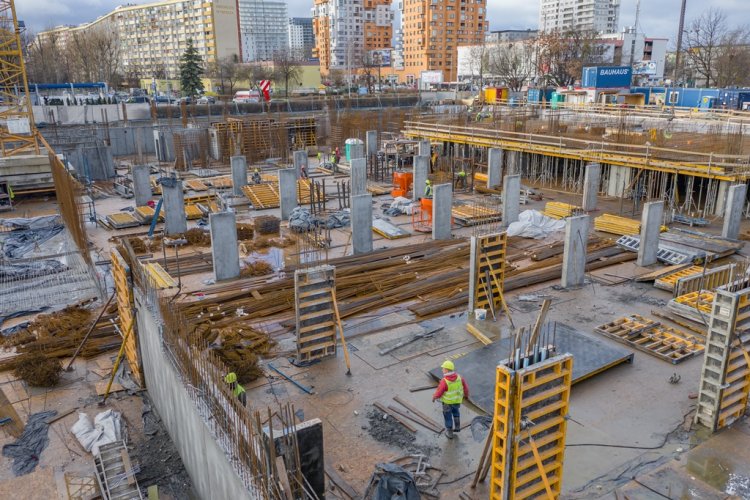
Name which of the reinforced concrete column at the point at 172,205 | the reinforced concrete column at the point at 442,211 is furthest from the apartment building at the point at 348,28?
the reinforced concrete column at the point at 442,211

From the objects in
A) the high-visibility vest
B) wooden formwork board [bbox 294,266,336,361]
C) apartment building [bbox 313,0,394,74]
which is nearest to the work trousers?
the high-visibility vest

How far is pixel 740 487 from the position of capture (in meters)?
7.48

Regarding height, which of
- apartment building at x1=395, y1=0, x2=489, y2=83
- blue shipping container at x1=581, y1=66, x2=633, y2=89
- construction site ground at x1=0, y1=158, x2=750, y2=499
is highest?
apartment building at x1=395, y1=0, x2=489, y2=83

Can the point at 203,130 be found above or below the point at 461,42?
below

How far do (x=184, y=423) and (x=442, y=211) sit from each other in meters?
12.6

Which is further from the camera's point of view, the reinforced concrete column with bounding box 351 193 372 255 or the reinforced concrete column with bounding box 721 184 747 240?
the reinforced concrete column with bounding box 721 184 747 240

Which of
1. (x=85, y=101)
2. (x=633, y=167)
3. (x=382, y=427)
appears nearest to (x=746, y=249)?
(x=633, y=167)

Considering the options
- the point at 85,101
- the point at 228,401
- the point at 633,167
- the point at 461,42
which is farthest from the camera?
the point at 461,42

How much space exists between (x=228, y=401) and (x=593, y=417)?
5.80 metres

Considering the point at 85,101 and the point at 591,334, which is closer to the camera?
the point at 591,334

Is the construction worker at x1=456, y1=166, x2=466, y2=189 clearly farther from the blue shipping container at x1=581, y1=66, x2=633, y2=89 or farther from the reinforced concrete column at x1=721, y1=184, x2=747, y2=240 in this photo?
the blue shipping container at x1=581, y1=66, x2=633, y2=89

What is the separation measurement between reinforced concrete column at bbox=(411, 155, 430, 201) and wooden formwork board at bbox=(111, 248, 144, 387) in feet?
51.4

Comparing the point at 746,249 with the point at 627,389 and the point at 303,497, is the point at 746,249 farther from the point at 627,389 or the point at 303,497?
the point at 303,497

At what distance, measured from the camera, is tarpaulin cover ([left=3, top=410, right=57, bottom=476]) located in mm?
8320
